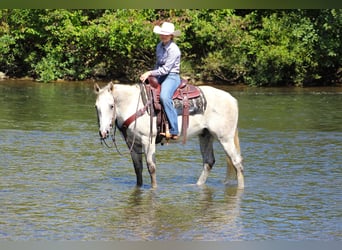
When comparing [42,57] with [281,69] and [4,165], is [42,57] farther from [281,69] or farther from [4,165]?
[4,165]

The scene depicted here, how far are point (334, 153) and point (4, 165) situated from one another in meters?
5.39

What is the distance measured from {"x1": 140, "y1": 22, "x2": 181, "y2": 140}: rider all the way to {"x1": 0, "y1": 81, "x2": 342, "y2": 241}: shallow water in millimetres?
901

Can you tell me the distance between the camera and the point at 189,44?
3303 cm

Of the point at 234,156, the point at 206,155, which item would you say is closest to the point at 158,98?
the point at 206,155

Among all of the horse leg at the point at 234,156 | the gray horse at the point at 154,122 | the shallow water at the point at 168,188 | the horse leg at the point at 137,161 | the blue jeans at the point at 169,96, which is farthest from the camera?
the horse leg at the point at 234,156

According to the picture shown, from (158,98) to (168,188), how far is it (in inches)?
46.1

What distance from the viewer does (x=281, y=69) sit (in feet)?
104

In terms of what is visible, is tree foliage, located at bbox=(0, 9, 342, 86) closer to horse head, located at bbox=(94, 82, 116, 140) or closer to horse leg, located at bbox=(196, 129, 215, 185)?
horse leg, located at bbox=(196, 129, 215, 185)

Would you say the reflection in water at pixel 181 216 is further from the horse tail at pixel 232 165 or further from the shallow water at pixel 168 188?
the horse tail at pixel 232 165

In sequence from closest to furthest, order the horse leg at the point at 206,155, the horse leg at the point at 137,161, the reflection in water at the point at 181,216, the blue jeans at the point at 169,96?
1. the reflection in water at the point at 181,216
2. the blue jeans at the point at 169,96
3. the horse leg at the point at 137,161
4. the horse leg at the point at 206,155

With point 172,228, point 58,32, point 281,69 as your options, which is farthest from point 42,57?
point 172,228

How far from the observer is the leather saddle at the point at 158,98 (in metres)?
10.1

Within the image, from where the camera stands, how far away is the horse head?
9.62 metres

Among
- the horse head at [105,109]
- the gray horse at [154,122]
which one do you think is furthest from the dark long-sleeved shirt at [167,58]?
the horse head at [105,109]
